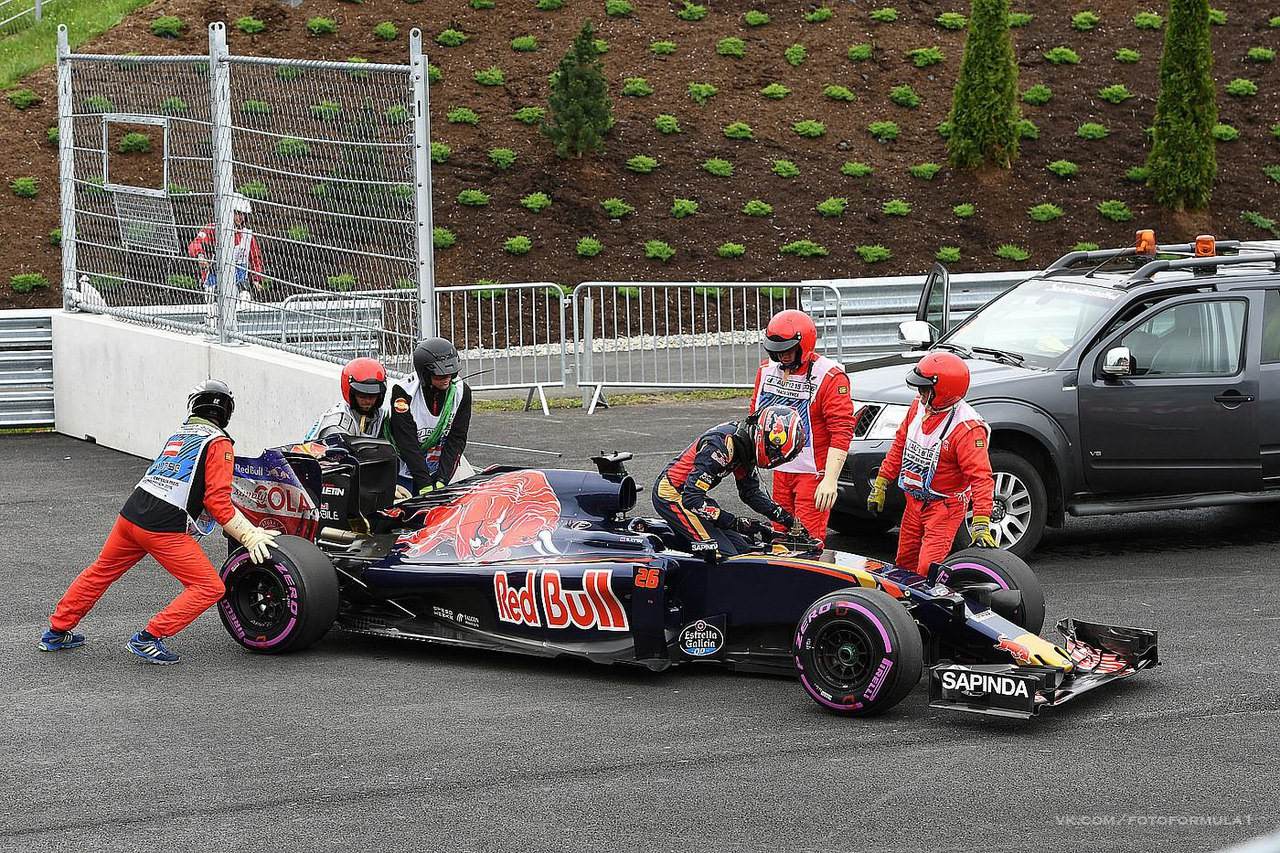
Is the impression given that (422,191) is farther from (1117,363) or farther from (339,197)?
(1117,363)

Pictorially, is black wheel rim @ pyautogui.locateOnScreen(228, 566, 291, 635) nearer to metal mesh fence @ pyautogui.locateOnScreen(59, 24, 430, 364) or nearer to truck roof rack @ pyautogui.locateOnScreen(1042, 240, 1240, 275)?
metal mesh fence @ pyautogui.locateOnScreen(59, 24, 430, 364)

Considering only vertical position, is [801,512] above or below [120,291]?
below

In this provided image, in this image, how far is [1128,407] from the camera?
10.2 m

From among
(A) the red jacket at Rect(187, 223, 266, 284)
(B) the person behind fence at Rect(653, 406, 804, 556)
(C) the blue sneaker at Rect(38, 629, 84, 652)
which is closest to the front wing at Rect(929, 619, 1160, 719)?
(B) the person behind fence at Rect(653, 406, 804, 556)

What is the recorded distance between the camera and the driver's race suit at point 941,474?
832 centimetres

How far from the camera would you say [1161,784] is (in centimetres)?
604

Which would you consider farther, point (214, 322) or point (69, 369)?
point (69, 369)

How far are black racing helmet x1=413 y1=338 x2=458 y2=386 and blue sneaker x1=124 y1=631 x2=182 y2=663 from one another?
85.5 inches

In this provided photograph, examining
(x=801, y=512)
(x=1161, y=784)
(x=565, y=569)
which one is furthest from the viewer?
(x=801, y=512)

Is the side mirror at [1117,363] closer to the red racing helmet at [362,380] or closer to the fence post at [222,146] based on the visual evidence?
the red racing helmet at [362,380]

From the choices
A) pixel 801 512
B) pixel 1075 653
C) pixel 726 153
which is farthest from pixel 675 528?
pixel 726 153

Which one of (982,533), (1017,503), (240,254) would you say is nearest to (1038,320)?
(1017,503)

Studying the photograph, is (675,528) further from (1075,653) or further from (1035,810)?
(1035,810)

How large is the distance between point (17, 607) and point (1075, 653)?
598 centimetres
